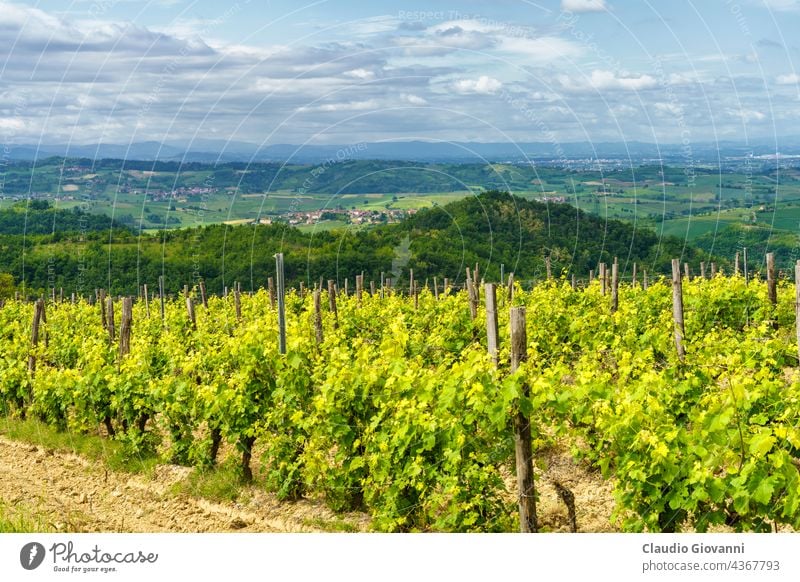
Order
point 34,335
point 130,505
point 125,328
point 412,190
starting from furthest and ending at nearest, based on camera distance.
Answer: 1. point 412,190
2. point 34,335
3. point 125,328
4. point 130,505

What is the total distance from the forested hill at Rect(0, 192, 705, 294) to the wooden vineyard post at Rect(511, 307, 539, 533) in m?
39.1

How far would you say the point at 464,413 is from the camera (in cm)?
718

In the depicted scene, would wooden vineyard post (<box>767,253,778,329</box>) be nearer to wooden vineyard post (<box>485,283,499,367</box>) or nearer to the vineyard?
the vineyard

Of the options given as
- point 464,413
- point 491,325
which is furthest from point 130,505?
point 491,325

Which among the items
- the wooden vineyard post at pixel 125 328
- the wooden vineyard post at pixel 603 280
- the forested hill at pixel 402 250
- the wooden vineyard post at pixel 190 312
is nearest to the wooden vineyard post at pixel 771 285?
the wooden vineyard post at pixel 603 280

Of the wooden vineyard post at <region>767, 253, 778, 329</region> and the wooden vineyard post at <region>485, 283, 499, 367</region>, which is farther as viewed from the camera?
the wooden vineyard post at <region>767, 253, 778, 329</region>

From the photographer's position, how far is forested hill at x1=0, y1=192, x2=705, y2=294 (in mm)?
49000

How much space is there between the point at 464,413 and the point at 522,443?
0.55 m

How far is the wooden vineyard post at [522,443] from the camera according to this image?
22.1 ft

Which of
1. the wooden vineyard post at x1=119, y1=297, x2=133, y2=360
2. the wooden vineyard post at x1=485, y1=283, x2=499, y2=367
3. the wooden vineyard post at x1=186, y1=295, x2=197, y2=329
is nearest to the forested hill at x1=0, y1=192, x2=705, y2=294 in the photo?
the wooden vineyard post at x1=186, y1=295, x2=197, y2=329

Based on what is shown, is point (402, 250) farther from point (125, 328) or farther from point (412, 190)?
point (125, 328)

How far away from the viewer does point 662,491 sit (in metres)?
6.50

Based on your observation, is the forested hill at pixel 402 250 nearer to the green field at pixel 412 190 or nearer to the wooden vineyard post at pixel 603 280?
the green field at pixel 412 190

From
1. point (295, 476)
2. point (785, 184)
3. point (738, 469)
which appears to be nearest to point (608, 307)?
point (295, 476)
